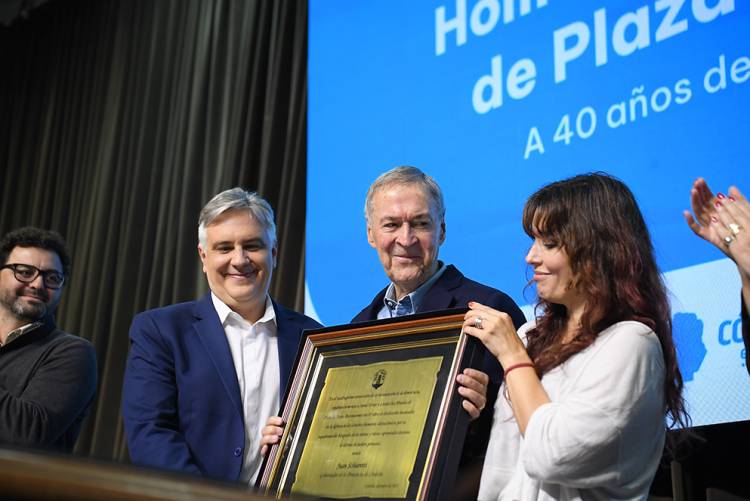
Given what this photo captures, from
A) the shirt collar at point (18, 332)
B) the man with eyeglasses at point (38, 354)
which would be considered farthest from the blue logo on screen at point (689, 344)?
the shirt collar at point (18, 332)

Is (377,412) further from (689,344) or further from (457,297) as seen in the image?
(689,344)

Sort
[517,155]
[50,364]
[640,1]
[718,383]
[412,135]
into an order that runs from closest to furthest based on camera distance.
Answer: [718,383] → [50,364] → [640,1] → [517,155] → [412,135]

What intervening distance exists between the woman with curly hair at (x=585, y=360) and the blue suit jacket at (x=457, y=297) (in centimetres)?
34

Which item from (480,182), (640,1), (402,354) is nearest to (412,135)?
(480,182)

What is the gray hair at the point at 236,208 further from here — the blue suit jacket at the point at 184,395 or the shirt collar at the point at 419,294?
the shirt collar at the point at 419,294

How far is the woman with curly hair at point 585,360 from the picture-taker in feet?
5.33

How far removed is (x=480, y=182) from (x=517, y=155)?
19 centimetres

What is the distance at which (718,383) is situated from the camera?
264 centimetres

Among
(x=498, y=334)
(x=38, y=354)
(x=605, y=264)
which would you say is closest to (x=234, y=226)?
(x=38, y=354)

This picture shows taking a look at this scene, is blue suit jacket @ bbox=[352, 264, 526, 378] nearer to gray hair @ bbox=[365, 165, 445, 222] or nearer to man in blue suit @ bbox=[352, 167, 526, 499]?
man in blue suit @ bbox=[352, 167, 526, 499]

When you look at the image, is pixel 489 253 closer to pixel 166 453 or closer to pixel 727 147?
pixel 727 147

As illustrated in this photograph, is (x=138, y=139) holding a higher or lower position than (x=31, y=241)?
higher

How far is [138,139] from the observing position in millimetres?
6043

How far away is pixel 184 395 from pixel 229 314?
306 mm
